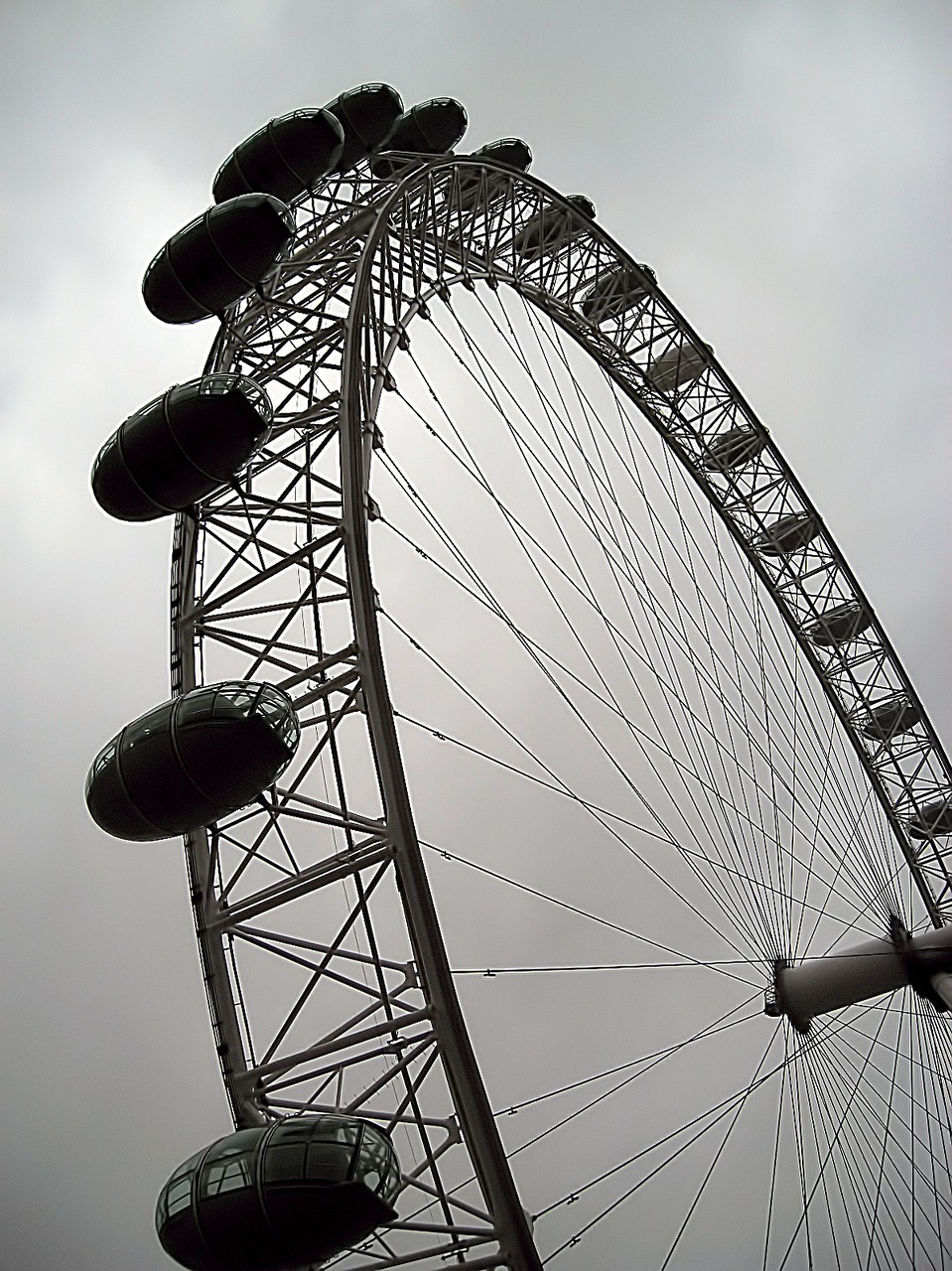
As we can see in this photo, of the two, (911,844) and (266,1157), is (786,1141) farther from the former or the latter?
(266,1157)

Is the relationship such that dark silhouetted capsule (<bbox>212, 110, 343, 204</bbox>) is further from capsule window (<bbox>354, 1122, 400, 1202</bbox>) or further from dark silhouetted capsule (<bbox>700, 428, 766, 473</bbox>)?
dark silhouetted capsule (<bbox>700, 428, 766, 473</bbox>)

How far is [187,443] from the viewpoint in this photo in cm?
911

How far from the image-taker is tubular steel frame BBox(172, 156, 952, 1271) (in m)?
7.70

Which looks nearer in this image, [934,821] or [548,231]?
[548,231]

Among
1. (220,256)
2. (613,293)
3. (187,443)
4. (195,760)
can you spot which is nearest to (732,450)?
(613,293)

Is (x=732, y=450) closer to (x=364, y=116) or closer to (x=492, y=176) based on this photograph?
(x=492, y=176)

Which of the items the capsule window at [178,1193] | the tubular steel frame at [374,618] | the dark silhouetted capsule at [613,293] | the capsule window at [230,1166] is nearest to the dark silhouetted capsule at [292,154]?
the tubular steel frame at [374,618]

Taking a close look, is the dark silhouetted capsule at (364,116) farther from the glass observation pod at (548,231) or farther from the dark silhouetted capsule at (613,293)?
the dark silhouetted capsule at (613,293)

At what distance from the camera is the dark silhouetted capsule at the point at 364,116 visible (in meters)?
13.7

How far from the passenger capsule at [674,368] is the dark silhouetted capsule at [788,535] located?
375 cm

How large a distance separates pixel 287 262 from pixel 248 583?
4.71m

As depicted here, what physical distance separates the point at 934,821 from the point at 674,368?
11345 mm

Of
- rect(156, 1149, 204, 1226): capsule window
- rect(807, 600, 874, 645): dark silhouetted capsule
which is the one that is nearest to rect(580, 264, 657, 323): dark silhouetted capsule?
rect(807, 600, 874, 645): dark silhouetted capsule

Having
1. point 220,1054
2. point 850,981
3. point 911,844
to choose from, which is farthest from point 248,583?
point 911,844
